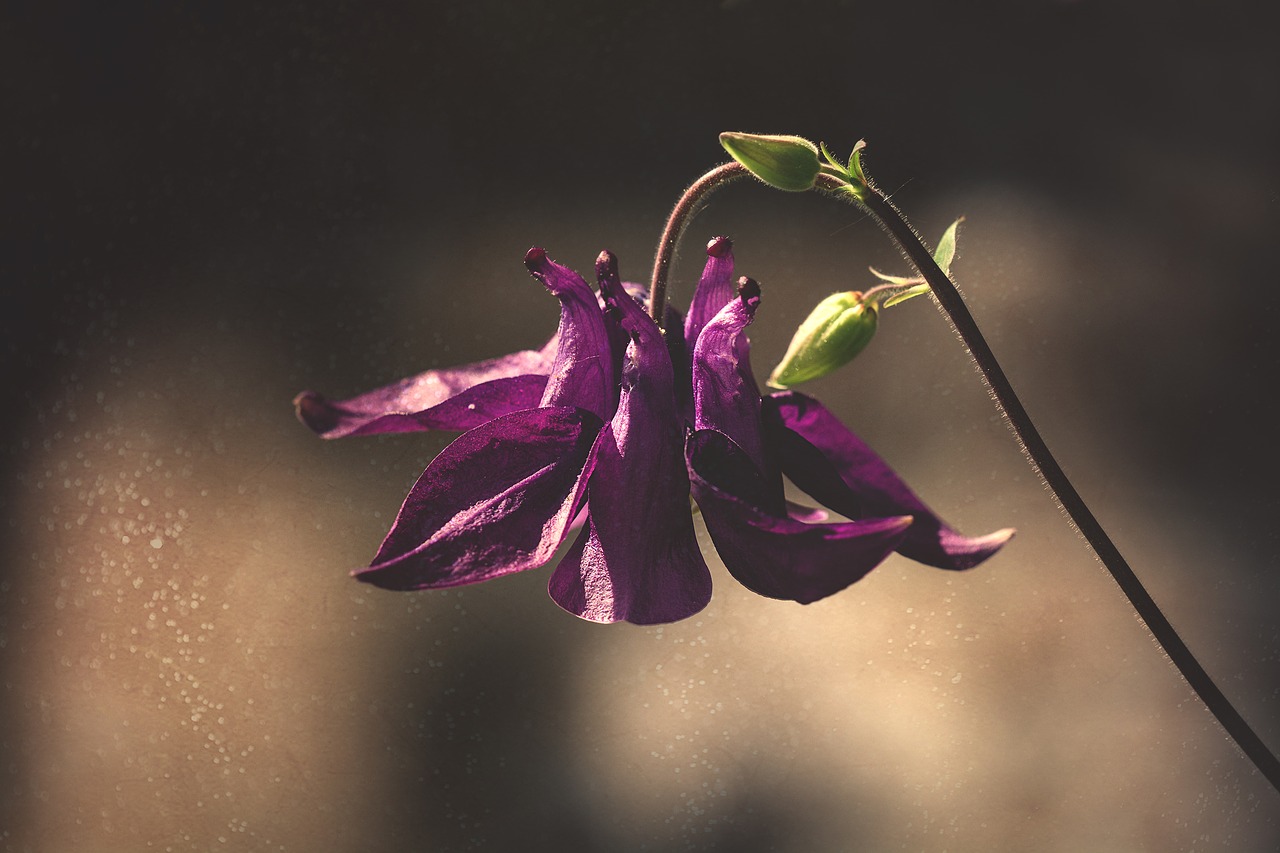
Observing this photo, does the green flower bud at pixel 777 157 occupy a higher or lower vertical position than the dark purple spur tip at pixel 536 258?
higher

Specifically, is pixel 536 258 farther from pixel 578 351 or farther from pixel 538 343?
pixel 538 343

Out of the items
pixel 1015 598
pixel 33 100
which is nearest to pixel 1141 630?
pixel 1015 598

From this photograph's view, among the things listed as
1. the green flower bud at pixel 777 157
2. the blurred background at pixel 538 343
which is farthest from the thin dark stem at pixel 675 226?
the blurred background at pixel 538 343

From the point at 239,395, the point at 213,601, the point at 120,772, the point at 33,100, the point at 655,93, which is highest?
the point at 33,100

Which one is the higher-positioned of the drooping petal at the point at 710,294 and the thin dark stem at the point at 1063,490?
the drooping petal at the point at 710,294

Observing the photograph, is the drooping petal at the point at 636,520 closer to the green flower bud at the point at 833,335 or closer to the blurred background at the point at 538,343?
the green flower bud at the point at 833,335

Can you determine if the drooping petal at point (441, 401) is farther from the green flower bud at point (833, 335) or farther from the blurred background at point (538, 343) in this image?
the blurred background at point (538, 343)

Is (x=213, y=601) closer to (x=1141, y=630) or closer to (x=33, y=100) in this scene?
(x=33, y=100)

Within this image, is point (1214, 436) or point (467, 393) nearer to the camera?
point (467, 393)

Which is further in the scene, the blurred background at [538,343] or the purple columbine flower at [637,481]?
the blurred background at [538,343]
